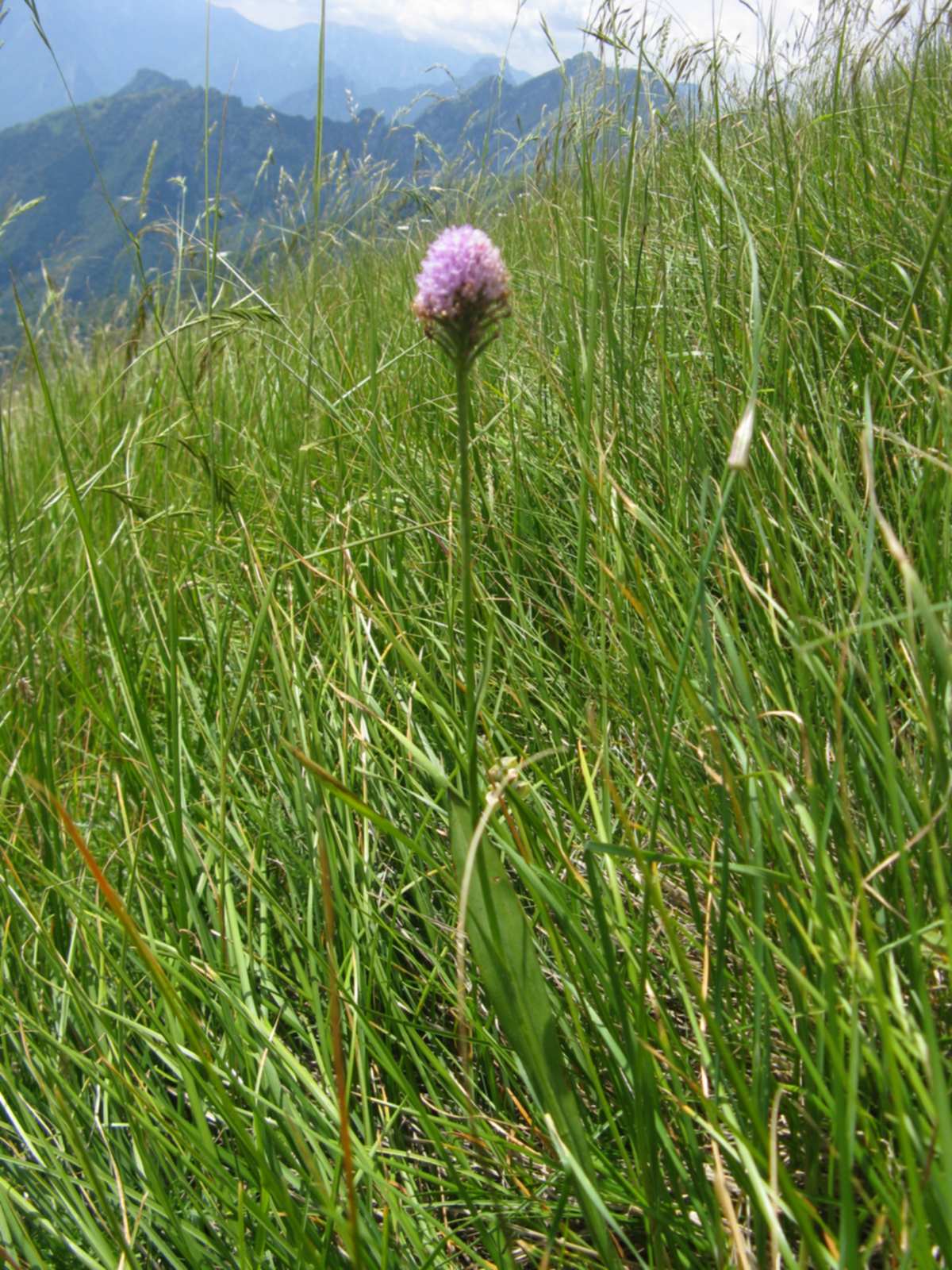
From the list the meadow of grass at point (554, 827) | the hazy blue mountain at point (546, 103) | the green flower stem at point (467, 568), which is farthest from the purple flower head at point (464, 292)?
the hazy blue mountain at point (546, 103)

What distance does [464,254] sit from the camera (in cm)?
55

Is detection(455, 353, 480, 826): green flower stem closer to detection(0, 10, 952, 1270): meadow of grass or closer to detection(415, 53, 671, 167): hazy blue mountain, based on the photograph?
detection(0, 10, 952, 1270): meadow of grass

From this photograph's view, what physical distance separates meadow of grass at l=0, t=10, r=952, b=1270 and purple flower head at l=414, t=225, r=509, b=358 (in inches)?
6.9

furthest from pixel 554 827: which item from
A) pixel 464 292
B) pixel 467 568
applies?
pixel 464 292

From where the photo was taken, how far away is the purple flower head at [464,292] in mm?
544

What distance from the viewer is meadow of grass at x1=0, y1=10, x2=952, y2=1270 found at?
22.6 inches

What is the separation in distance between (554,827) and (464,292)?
0.53m

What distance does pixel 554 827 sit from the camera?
2.86 ft

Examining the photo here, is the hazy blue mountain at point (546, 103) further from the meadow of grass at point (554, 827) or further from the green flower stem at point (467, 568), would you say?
the green flower stem at point (467, 568)

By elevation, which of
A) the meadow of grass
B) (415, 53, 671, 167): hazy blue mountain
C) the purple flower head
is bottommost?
the meadow of grass

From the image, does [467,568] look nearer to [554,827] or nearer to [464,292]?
[464,292]

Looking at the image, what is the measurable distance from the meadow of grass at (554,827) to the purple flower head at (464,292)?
0.17 m

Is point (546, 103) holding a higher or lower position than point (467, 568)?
higher

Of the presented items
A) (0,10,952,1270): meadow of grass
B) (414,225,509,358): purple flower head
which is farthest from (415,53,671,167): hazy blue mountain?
(414,225,509,358): purple flower head
